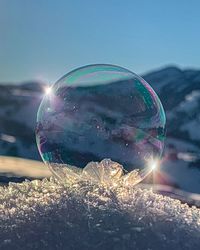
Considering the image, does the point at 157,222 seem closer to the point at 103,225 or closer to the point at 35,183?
the point at 103,225

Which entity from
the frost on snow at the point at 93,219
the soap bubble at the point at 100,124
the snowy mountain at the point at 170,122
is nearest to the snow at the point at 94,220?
the frost on snow at the point at 93,219

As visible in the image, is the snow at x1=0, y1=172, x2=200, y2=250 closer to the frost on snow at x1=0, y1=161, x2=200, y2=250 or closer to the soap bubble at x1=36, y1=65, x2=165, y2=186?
the frost on snow at x1=0, y1=161, x2=200, y2=250

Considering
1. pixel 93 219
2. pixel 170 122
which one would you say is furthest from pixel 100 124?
pixel 170 122

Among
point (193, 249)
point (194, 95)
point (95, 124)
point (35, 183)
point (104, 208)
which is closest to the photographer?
point (193, 249)

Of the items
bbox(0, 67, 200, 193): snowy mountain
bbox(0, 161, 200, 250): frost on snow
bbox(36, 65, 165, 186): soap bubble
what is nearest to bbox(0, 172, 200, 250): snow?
bbox(0, 161, 200, 250): frost on snow

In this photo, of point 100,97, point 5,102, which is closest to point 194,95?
point 5,102

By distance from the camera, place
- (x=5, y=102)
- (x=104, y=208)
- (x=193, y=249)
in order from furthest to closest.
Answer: (x=5, y=102), (x=104, y=208), (x=193, y=249)
